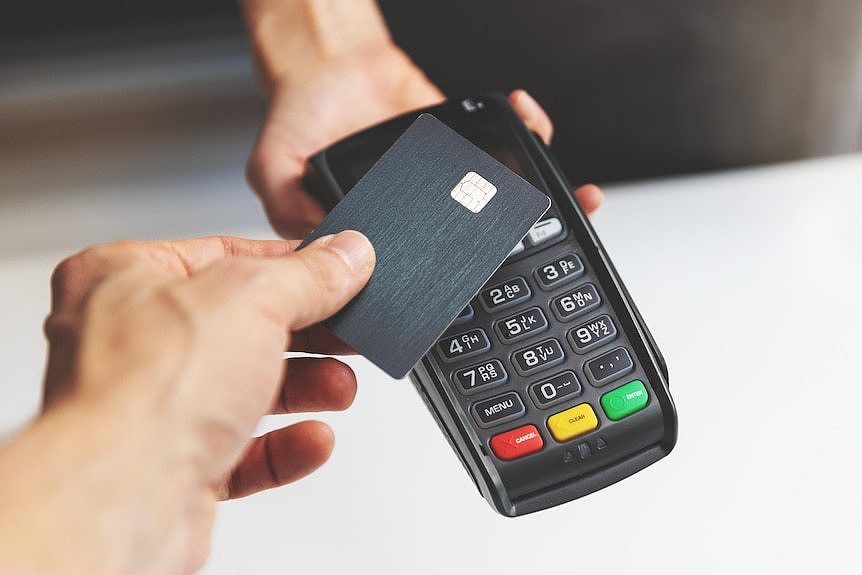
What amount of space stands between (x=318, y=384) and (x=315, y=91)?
0.31m

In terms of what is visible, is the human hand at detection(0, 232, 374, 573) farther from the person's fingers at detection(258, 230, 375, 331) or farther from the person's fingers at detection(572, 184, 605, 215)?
the person's fingers at detection(572, 184, 605, 215)

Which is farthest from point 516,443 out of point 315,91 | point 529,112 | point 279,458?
point 315,91

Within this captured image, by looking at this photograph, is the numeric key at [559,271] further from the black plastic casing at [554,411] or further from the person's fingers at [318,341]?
the person's fingers at [318,341]

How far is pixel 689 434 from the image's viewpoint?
1.88 feet

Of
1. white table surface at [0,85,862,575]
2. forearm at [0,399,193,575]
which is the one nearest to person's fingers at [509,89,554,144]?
white table surface at [0,85,862,575]

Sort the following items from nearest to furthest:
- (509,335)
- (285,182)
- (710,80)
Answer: (509,335) → (285,182) → (710,80)

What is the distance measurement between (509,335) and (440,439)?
0.42ft

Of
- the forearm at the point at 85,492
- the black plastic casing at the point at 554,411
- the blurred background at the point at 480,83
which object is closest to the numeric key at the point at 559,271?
the black plastic casing at the point at 554,411

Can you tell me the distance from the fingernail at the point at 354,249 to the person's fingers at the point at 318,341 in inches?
3.2

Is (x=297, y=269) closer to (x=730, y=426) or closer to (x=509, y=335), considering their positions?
(x=509, y=335)

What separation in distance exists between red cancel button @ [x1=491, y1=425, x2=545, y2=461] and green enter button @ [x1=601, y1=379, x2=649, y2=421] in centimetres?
4

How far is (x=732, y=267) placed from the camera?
662 millimetres

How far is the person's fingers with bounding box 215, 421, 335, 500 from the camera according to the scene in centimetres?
49

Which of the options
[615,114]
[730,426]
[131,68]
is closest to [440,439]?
[730,426]
